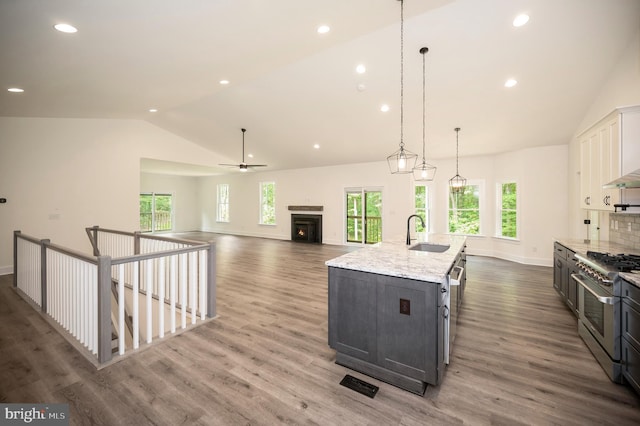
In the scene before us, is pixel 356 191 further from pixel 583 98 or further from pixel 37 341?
pixel 37 341

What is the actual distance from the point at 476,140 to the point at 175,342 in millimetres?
6787

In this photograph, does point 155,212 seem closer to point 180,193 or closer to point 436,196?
point 180,193

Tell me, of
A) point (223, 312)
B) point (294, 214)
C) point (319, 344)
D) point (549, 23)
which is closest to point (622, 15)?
point (549, 23)

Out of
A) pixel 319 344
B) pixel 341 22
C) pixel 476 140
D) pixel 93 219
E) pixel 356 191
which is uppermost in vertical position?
pixel 341 22

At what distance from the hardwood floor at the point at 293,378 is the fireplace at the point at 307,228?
6.04 metres

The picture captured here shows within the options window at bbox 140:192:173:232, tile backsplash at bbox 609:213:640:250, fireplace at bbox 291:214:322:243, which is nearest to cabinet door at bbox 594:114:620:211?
tile backsplash at bbox 609:213:640:250

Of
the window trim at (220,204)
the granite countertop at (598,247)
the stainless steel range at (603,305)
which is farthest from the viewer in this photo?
the window trim at (220,204)

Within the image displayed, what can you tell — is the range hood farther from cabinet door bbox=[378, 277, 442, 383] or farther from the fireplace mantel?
the fireplace mantel

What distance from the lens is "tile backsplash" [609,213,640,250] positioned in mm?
3229

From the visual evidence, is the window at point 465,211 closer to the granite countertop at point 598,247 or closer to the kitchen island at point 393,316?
the granite countertop at point 598,247

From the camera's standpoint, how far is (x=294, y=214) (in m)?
10.4

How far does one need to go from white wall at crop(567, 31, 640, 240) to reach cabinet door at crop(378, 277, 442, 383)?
144 inches

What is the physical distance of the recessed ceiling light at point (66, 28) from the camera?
98.2 inches

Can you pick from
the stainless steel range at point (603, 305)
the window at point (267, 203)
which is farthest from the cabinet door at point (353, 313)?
the window at point (267, 203)
